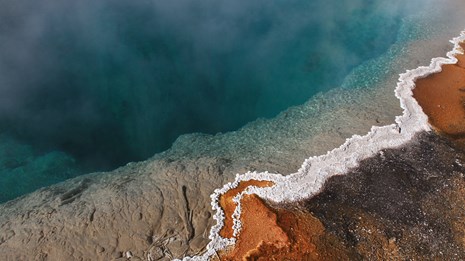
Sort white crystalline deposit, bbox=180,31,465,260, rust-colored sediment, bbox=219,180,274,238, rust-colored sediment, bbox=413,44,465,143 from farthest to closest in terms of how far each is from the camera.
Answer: rust-colored sediment, bbox=413,44,465,143
white crystalline deposit, bbox=180,31,465,260
rust-colored sediment, bbox=219,180,274,238

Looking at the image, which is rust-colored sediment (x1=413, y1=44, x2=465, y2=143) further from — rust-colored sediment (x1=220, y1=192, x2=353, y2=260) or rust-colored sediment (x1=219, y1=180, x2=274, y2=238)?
rust-colored sediment (x1=219, y1=180, x2=274, y2=238)

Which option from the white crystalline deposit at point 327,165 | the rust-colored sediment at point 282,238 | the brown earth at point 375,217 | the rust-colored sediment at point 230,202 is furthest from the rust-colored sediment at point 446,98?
the rust-colored sediment at point 230,202

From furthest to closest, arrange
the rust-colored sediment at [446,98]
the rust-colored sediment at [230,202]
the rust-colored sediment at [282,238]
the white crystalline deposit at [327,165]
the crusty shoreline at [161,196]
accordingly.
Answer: the rust-colored sediment at [446,98]
the white crystalline deposit at [327,165]
the rust-colored sediment at [230,202]
the crusty shoreline at [161,196]
the rust-colored sediment at [282,238]

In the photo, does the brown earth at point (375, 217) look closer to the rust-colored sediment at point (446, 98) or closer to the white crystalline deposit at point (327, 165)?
the white crystalline deposit at point (327, 165)

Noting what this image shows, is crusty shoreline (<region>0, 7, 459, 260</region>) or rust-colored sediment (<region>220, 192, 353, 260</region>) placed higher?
crusty shoreline (<region>0, 7, 459, 260</region>)

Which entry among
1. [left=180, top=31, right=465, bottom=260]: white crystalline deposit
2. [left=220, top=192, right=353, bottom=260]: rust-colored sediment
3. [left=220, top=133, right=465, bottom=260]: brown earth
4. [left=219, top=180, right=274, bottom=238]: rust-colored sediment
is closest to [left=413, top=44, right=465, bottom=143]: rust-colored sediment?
[left=180, top=31, right=465, bottom=260]: white crystalline deposit

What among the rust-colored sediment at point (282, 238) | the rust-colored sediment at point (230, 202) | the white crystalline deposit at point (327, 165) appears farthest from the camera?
the white crystalline deposit at point (327, 165)
